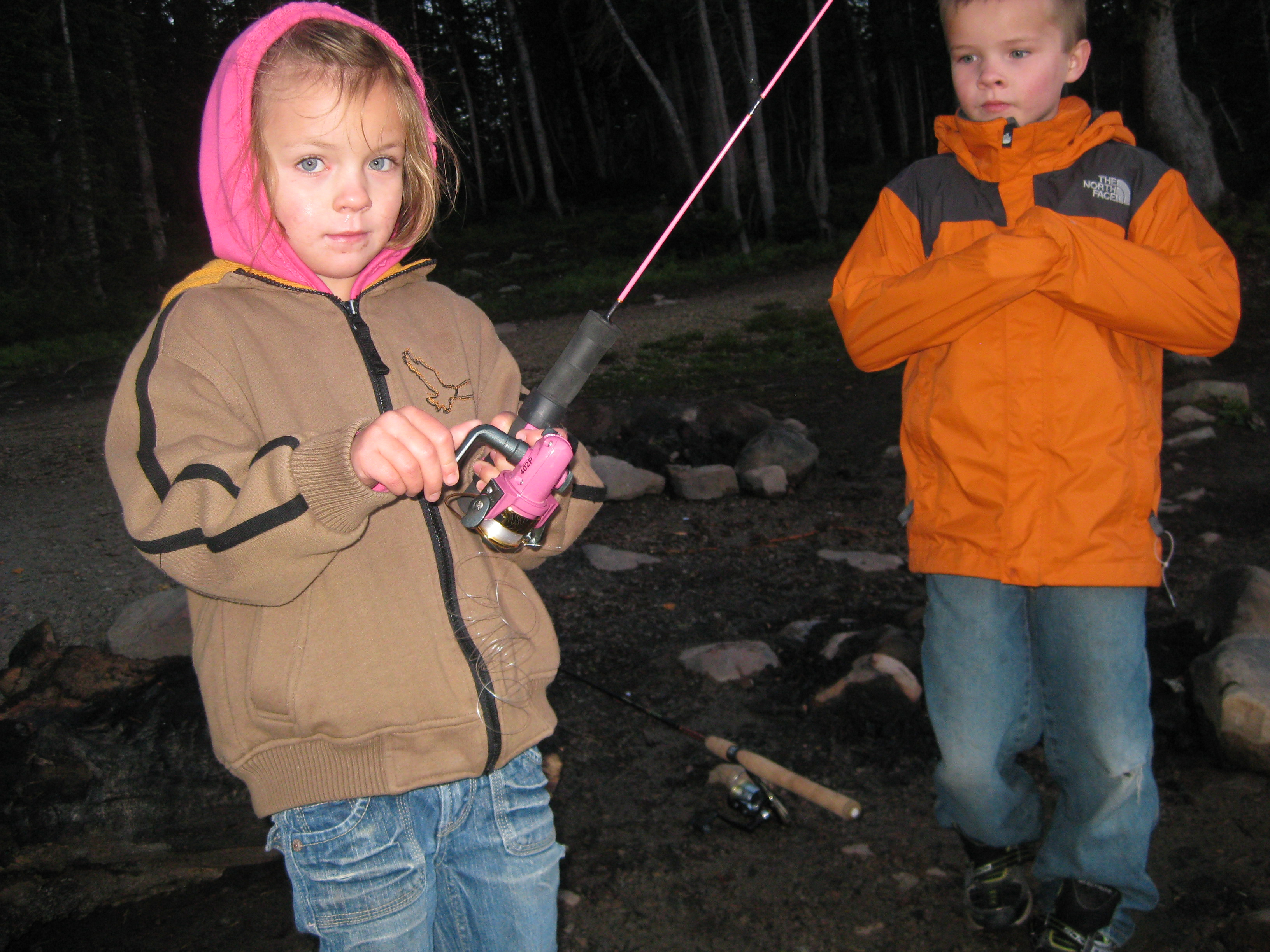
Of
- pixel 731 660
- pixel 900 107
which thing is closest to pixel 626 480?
pixel 731 660

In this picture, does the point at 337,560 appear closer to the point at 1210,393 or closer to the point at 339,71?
the point at 339,71

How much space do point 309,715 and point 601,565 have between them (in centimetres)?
347

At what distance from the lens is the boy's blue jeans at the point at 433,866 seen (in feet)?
5.51

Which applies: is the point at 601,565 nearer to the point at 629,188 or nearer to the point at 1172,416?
the point at 1172,416

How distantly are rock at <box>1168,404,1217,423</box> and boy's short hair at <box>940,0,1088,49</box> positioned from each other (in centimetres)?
517

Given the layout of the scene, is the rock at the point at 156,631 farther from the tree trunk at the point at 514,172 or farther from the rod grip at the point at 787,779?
the tree trunk at the point at 514,172

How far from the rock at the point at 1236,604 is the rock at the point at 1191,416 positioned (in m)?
3.24

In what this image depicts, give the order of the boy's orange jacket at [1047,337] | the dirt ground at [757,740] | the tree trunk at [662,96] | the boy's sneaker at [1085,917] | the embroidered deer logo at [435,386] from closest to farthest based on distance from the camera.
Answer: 1. the embroidered deer logo at [435,386]
2. the boy's orange jacket at [1047,337]
3. the boy's sneaker at [1085,917]
4. the dirt ground at [757,740]
5. the tree trunk at [662,96]

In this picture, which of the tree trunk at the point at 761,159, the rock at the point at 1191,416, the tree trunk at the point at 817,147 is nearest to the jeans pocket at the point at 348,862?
the rock at the point at 1191,416

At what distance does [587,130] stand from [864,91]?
979cm

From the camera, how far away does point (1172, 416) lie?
6992 millimetres

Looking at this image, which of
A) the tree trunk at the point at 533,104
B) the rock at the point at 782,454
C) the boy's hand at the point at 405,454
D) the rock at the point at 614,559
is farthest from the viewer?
the tree trunk at the point at 533,104

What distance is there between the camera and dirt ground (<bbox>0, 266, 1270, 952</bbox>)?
2.69 m

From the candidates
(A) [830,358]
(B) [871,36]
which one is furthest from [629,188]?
(A) [830,358]
